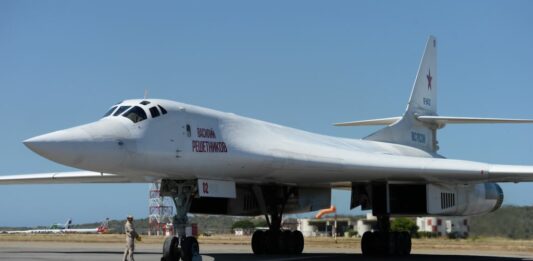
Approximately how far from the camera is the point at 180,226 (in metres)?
12.8

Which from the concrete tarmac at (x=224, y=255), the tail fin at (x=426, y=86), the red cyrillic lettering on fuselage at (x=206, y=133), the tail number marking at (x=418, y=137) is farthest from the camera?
the tail fin at (x=426, y=86)

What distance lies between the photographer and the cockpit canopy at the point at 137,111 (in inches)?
493

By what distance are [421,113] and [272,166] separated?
8.35 m

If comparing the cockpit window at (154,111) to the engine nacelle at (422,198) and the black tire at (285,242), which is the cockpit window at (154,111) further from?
the engine nacelle at (422,198)

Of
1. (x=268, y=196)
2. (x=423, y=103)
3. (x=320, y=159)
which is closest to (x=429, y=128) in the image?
(x=423, y=103)

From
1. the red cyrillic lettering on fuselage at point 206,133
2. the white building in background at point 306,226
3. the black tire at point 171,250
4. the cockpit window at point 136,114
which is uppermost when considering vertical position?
the cockpit window at point 136,114

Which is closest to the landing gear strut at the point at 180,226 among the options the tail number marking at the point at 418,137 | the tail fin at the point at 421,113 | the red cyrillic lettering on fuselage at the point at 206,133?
the red cyrillic lettering on fuselage at the point at 206,133

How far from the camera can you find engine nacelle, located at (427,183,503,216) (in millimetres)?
17875

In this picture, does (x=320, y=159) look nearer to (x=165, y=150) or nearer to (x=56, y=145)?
(x=165, y=150)

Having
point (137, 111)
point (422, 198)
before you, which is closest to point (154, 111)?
point (137, 111)

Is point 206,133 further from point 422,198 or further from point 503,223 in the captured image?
point 503,223

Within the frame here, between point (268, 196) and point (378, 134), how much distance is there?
371 cm

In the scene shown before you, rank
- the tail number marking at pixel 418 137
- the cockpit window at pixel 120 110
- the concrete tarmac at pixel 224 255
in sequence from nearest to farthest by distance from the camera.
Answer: the cockpit window at pixel 120 110 < the concrete tarmac at pixel 224 255 < the tail number marking at pixel 418 137

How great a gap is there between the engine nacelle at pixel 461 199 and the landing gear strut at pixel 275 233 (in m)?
3.34
